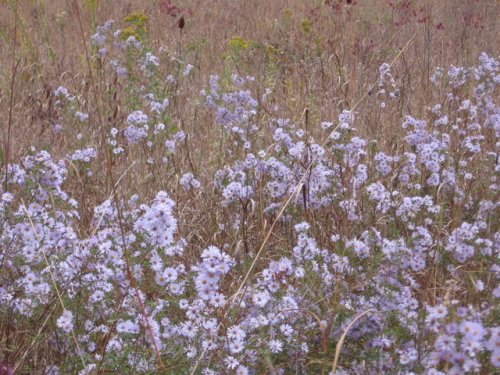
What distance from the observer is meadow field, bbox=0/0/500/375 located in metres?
1.78

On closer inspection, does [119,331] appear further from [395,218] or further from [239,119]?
[239,119]

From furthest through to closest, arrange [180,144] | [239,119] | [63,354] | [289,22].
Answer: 1. [289,22]
2. [180,144]
3. [239,119]
4. [63,354]

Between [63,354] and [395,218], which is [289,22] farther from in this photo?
[63,354]

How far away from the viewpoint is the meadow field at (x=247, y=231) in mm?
1780

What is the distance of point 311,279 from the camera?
6.62 feet

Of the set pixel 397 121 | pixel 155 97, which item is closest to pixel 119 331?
pixel 155 97

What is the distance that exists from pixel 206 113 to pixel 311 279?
266cm

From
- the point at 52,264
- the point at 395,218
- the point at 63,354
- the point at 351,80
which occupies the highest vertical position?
the point at 351,80

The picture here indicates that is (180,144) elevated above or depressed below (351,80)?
below

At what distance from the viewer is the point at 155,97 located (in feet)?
13.0

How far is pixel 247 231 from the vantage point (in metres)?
2.82

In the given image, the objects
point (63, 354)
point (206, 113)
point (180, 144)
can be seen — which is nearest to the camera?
point (63, 354)

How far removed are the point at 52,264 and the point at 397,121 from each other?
8.85 ft

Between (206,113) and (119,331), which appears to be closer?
(119,331)
